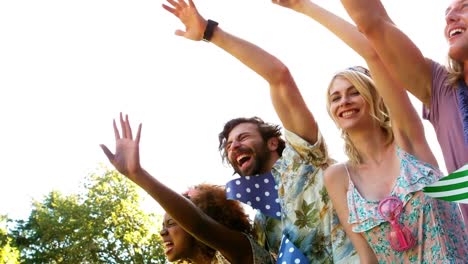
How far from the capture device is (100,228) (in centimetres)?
3209

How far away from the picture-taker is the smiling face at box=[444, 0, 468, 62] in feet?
9.17

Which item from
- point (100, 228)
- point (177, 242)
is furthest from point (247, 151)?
point (100, 228)

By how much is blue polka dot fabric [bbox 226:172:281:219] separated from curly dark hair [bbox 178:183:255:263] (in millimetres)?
445

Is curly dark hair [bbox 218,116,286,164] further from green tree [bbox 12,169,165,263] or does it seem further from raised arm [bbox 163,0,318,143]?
green tree [bbox 12,169,165,263]

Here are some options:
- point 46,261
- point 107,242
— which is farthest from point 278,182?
point 46,261

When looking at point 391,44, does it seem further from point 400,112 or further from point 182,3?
point 182,3

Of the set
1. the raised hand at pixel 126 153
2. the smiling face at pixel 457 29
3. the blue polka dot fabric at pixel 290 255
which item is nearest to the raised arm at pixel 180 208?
the raised hand at pixel 126 153

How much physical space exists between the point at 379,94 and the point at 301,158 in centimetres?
75

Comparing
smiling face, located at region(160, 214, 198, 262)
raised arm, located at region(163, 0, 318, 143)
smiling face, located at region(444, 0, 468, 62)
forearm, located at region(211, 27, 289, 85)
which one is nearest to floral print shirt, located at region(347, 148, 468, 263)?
smiling face, located at region(444, 0, 468, 62)

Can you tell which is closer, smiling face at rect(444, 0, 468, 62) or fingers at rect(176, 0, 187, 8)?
smiling face at rect(444, 0, 468, 62)

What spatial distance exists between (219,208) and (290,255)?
1.31 metres

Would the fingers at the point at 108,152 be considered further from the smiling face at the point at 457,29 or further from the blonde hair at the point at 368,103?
the smiling face at the point at 457,29

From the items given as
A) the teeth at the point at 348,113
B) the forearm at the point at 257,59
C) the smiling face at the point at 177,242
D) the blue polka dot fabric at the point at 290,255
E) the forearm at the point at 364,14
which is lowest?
the blue polka dot fabric at the point at 290,255

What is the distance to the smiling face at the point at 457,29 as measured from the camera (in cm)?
279
